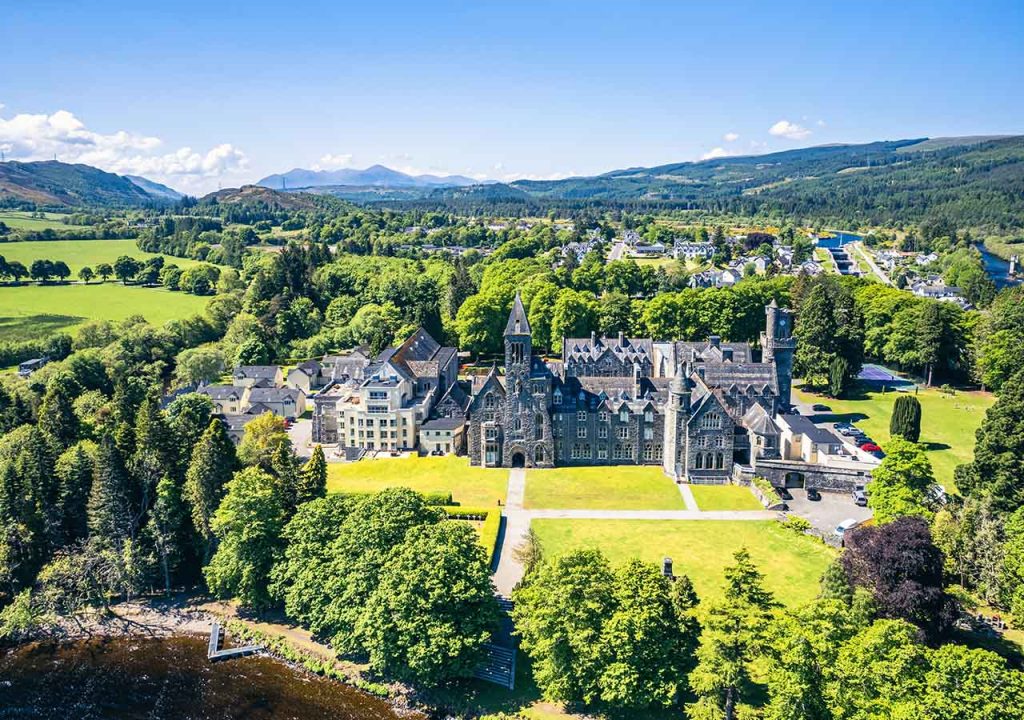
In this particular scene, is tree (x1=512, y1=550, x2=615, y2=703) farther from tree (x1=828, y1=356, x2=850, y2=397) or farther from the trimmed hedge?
tree (x1=828, y1=356, x2=850, y2=397)

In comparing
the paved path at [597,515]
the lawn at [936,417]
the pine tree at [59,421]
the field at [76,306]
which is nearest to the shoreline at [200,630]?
the paved path at [597,515]

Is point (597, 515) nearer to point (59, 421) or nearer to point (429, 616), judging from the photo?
point (429, 616)

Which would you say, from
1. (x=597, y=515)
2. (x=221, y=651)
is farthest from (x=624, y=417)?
(x=221, y=651)

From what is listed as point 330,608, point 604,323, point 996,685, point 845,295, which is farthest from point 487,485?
point 845,295

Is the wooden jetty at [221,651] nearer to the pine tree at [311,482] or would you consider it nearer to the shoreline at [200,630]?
the shoreline at [200,630]

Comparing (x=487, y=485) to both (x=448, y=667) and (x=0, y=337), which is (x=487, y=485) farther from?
(x=0, y=337)
